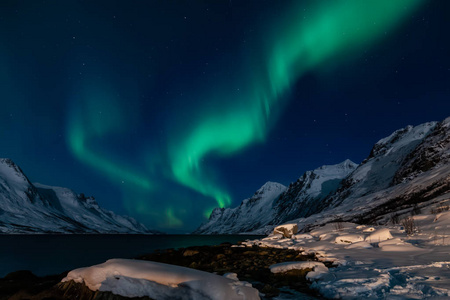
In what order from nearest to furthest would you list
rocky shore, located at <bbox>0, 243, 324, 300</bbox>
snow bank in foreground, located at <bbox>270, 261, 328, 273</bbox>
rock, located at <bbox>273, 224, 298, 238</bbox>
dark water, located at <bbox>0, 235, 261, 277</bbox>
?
rocky shore, located at <bbox>0, 243, 324, 300</bbox>
snow bank in foreground, located at <bbox>270, 261, 328, 273</bbox>
rock, located at <bbox>273, 224, 298, 238</bbox>
dark water, located at <bbox>0, 235, 261, 277</bbox>

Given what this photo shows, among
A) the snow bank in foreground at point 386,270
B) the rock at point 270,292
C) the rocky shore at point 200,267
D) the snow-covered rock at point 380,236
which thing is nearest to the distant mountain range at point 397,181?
the snow-covered rock at point 380,236

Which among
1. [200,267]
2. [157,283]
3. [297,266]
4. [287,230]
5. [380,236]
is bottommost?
[157,283]

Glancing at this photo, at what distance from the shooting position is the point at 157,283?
22.6ft

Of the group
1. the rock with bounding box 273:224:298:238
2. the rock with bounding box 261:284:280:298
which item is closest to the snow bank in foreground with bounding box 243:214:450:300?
the rock with bounding box 261:284:280:298

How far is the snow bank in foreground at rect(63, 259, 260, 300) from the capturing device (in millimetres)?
6695

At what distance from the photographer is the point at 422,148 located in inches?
5089

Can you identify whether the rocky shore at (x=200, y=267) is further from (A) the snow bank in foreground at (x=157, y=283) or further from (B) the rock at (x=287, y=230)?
(B) the rock at (x=287, y=230)

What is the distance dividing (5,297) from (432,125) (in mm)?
A: 241809

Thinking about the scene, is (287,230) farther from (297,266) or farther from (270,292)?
(270,292)

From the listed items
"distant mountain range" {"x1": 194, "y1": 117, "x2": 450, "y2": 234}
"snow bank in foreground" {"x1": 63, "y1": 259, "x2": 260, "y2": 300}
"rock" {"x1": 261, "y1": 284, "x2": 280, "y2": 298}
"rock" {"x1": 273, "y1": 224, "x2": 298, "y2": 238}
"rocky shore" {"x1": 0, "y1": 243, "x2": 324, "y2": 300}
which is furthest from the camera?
"distant mountain range" {"x1": 194, "y1": 117, "x2": 450, "y2": 234}

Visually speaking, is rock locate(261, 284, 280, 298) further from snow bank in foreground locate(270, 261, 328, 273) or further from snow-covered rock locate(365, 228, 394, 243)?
snow-covered rock locate(365, 228, 394, 243)

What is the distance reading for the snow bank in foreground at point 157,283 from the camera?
670cm

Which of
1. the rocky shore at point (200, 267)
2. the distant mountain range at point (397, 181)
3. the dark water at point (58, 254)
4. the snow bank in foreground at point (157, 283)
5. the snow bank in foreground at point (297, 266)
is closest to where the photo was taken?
the snow bank in foreground at point (157, 283)

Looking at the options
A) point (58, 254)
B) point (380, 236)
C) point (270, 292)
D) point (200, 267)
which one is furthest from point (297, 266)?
point (58, 254)
